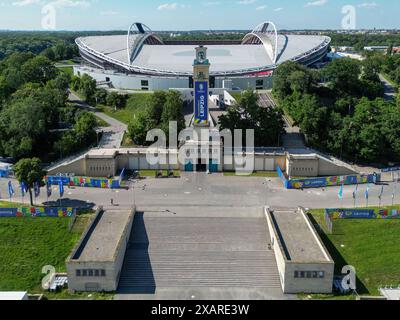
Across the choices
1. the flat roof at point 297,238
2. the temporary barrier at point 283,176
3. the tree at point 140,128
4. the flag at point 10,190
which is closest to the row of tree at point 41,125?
the tree at point 140,128

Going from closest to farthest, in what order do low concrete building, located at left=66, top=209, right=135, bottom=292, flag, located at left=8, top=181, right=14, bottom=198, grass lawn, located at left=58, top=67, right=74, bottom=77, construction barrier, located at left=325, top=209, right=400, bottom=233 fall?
1. low concrete building, located at left=66, top=209, right=135, bottom=292
2. construction barrier, located at left=325, top=209, right=400, bottom=233
3. flag, located at left=8, top=181, right=14, bottom=198
4. grass lawn, located at left=58, top=67, right=74, bottom=77

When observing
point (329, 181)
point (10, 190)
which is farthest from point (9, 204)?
point (329, 181)

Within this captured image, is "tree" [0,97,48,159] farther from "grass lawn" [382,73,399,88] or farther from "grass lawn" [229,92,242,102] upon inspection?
"grass lawn" [382,73,399,88]

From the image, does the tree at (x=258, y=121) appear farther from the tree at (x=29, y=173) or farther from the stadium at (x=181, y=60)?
the stadium at (x=181, y=60)

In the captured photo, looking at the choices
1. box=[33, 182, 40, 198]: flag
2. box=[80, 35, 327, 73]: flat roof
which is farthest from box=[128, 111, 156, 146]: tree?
box=[80, 35, 327, 73]: flat roof

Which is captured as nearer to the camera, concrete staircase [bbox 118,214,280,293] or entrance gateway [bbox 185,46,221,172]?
concrete staircase [bbox 118,214,280,293]
